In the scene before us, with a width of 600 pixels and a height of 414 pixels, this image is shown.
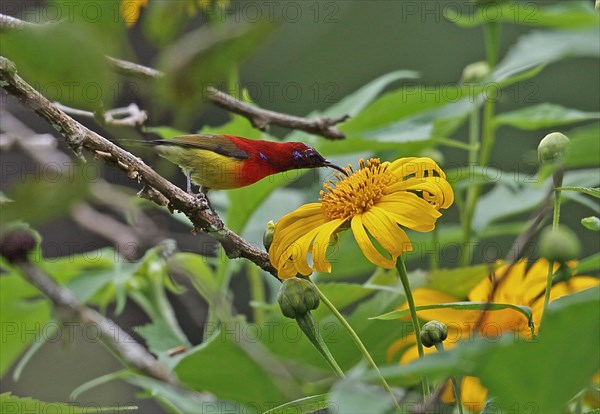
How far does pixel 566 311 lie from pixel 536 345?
3 cm

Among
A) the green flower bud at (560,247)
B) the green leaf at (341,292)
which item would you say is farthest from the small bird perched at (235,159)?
the green flower bud at (560,247)

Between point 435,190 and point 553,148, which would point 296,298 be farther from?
point 553,148

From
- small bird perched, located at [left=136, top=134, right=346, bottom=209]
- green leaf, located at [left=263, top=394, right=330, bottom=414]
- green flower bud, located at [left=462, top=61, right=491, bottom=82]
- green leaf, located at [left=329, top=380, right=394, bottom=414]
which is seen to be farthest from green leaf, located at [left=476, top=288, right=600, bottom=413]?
green flower bud, located at [left=462, top=61, right=491, bottom=82]

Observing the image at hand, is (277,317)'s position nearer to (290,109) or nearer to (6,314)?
(6,314)

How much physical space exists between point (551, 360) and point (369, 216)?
37 centimetres

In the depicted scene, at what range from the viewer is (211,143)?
51.5 inches

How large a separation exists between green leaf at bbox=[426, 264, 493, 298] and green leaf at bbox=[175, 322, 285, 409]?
267mm

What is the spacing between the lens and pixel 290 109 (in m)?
4.67

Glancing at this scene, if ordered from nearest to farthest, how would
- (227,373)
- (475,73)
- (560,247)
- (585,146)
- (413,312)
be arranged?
(560,247), (413,312), (227,373), (585,146), (475,73)

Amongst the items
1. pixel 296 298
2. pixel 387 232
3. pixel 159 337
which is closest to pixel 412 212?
pixel 387 232

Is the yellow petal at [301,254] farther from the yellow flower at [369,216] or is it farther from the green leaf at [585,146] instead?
the green leaf at [585,146]

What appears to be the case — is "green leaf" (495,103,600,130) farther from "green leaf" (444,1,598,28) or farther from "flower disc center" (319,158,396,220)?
"flower disc center" (319,158,396,220)

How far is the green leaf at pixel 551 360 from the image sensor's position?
0.46m

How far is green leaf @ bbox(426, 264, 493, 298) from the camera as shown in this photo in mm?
1061
